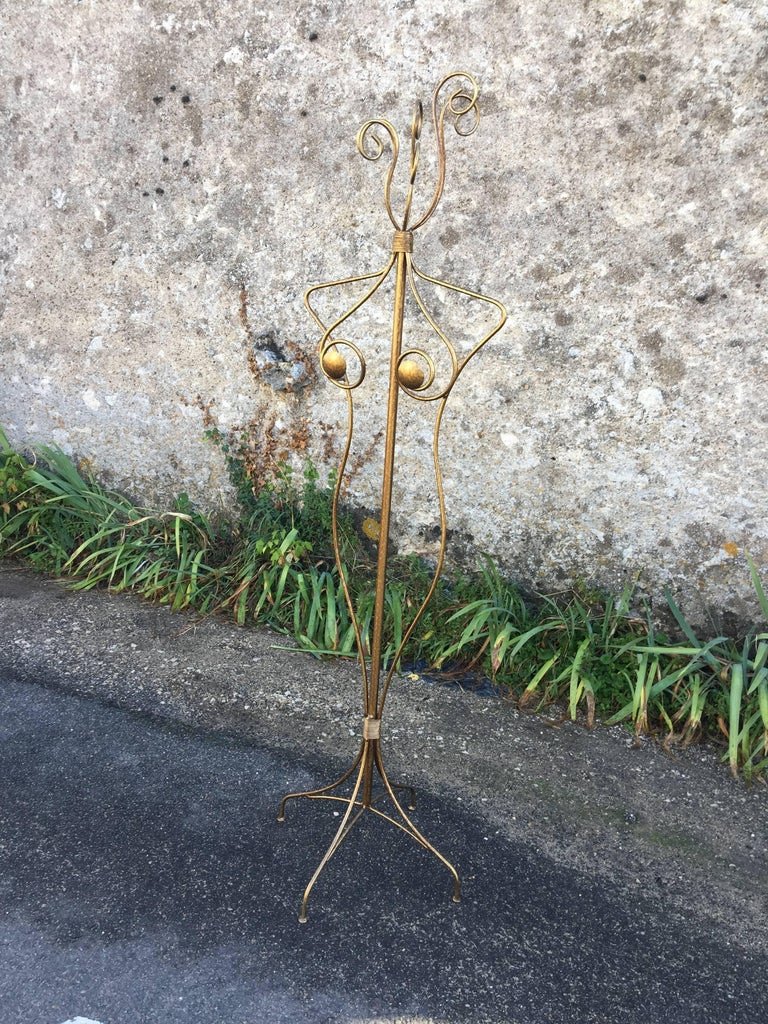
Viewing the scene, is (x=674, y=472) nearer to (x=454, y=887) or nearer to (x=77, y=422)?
(x=454, y=887)

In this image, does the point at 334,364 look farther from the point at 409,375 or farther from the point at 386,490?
the point at 386,490

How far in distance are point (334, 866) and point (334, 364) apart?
1.30m

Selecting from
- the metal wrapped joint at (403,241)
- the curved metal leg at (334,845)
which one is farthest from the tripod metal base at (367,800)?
the metal wrapped joint at (403,241)

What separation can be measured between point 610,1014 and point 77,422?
3.17 meters

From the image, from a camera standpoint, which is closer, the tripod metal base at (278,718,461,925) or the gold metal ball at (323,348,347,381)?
the gold metal ball at (323,348,347,381)

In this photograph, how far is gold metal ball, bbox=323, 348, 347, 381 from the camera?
1.74 meters

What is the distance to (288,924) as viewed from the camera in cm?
187

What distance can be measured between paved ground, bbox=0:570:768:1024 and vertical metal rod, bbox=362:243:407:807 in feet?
1.12

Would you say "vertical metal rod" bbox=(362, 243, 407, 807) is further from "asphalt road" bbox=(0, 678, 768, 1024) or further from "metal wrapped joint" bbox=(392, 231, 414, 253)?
"asphalt road" bbox=(0, 678, 768, 1024)

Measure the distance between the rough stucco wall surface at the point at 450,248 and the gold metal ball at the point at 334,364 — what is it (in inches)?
50.7

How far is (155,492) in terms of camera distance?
3.65 meters

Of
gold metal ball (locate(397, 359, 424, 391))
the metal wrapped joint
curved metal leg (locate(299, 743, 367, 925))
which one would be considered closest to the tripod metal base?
curved metal leg (locate(299, 743, 367, 925))

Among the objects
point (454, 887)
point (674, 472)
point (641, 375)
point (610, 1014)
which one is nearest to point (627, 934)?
point (610, 1014)

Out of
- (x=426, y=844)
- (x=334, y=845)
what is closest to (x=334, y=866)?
(x=334, y=845)
